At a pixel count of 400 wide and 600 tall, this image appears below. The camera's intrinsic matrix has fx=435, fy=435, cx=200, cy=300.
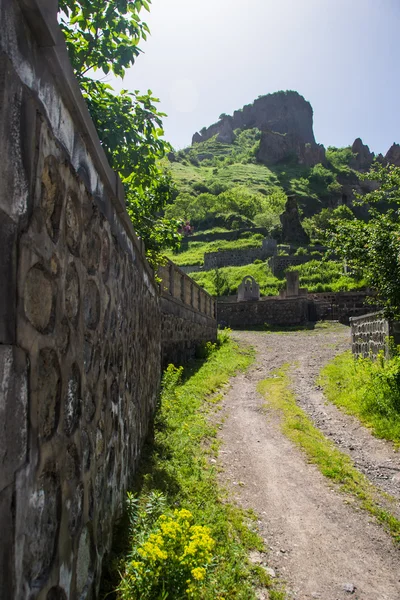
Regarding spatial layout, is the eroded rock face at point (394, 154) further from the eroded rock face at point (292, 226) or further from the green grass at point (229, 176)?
the eroded rock face at point (292, 226)

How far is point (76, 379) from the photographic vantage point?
6.70ft

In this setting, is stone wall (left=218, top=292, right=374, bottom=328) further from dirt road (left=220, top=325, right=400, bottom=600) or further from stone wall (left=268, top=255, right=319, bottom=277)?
dirt road (left=220, top=325, right=400, bottom=600)

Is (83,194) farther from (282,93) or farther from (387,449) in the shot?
(282,93)

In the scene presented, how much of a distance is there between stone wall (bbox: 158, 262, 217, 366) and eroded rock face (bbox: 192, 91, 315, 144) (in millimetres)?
101800

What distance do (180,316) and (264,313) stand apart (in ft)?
49.3

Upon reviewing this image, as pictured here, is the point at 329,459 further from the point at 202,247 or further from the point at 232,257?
the point at 202,247

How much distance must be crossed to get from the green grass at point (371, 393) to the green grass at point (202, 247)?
34.2 metres

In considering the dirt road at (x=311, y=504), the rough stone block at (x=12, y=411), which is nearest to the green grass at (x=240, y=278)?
the dirt road at (x=311, y=504)

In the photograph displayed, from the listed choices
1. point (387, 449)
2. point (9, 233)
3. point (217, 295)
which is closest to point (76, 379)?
point (9, 233)

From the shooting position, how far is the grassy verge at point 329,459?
4.45m

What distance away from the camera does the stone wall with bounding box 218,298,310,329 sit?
25.8 meters

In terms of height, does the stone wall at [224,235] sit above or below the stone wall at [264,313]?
above

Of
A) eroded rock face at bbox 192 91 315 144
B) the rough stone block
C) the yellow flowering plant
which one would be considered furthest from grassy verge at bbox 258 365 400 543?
eroded rock face at bbox 192 91 315 144

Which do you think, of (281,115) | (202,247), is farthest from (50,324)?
(281,115)
